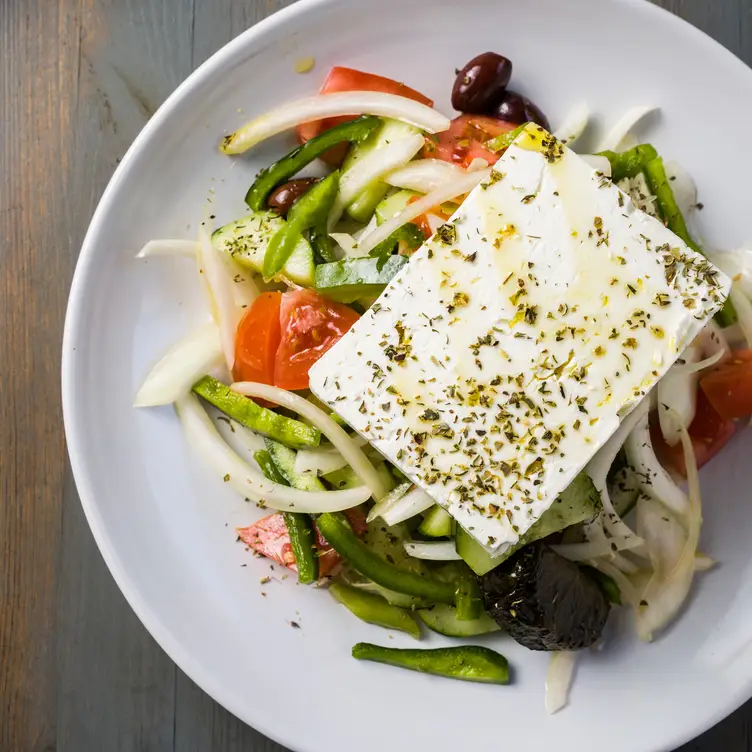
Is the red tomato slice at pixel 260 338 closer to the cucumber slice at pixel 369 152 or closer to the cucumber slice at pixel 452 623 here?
the cucumber slice at pixel 369 152

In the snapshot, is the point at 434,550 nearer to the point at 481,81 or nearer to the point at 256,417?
the point at 256,417

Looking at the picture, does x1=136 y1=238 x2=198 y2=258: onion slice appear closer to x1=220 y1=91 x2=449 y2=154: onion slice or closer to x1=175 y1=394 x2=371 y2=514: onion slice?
x1=220 y1=91 x2=449 y2=154: onion slice

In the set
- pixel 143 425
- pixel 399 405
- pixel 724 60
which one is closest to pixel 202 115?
pixel 143 425

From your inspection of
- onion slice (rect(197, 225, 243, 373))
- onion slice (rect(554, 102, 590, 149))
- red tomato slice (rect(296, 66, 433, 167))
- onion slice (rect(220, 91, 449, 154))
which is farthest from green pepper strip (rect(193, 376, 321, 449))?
onion slice (rect(554, 102, 590, 149))

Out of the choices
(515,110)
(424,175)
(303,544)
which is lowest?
(303,544)

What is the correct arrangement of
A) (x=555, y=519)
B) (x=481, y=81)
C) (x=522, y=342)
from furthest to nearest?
(x=481, y=81) < (x=555, y=519) < (x=522, y=342)

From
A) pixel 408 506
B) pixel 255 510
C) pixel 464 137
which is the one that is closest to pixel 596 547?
pixel 408 506
